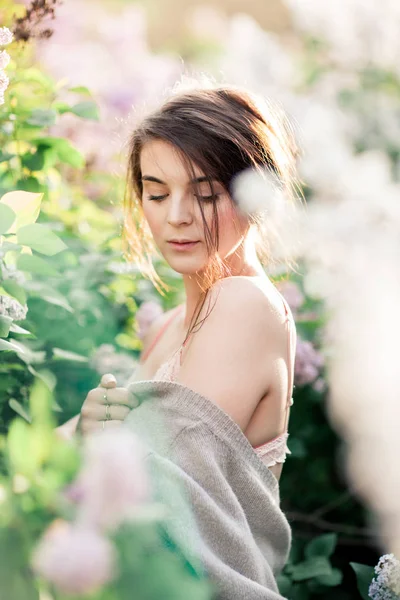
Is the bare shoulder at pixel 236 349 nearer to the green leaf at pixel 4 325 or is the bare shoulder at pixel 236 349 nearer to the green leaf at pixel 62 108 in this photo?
the green leaf at pixel 4 325

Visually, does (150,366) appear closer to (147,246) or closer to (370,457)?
(147,246)

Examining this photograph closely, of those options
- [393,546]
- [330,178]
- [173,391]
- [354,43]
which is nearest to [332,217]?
[330,178]

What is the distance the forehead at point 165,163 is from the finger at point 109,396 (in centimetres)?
39

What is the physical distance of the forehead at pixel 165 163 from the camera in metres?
1.38

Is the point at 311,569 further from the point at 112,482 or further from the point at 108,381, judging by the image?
the point at 112,482

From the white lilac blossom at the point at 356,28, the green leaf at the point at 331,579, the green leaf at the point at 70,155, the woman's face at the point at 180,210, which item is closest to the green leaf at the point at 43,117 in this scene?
the green leaf at the point at 70,155

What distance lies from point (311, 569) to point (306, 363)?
0.52 m

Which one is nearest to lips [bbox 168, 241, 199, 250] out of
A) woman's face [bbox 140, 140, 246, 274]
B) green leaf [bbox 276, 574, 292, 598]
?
woman's face [bbox 140, 140, 246, 274]

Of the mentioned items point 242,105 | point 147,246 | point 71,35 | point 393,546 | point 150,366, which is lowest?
point 393,546

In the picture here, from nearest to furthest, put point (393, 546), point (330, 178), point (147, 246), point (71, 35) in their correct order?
point (147, 246) < point (393, 546) < point (330, 178) < point (71, 35)

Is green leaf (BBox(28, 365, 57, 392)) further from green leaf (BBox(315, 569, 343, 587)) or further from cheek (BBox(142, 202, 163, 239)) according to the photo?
green leaf (BBox(315, 569, 343, 587))

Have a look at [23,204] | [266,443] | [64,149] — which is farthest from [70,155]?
[266,443]

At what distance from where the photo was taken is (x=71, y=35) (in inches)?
102

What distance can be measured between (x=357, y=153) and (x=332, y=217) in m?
1.05
